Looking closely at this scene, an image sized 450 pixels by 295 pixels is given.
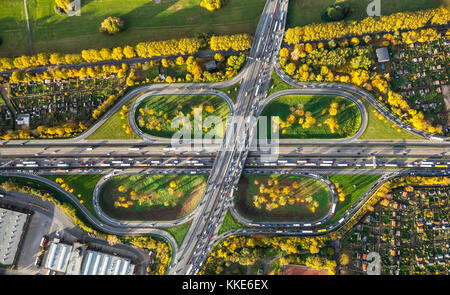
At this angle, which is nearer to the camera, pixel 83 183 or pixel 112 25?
pixel 112 25

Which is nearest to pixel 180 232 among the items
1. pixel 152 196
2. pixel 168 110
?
pixel 152 196

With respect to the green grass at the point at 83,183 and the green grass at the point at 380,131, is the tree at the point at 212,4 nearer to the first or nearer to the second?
the green grass at the point at 380,131

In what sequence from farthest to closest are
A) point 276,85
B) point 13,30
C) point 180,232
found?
point 13,30, point 276,85, point 180,232

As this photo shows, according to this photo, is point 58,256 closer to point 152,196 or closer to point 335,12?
point 152,196

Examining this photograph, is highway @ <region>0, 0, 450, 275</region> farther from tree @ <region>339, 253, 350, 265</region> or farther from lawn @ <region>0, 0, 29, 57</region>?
lawn @ <region>0, 0, 29, 57</region>

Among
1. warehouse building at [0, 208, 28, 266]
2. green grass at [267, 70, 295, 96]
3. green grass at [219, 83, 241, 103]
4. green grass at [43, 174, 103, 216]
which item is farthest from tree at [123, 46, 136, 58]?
warehouse building at [0, 208, 28, 266]

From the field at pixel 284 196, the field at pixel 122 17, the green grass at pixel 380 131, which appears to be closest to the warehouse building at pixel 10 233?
the field at pixel 122 17
